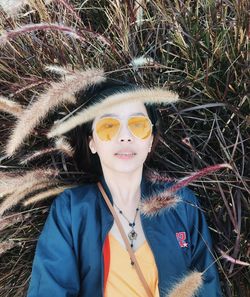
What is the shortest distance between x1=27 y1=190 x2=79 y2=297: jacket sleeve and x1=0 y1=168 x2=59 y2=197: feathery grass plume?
0.58 ft

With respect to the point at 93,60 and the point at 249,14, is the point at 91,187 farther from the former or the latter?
the point at 249,14

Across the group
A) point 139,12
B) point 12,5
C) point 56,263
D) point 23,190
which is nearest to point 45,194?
point 23,190

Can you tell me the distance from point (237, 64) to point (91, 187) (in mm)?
818

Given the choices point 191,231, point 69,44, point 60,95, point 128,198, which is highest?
point 69,44

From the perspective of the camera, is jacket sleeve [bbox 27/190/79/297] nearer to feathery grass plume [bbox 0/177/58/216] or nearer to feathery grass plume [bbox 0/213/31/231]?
feathery grass plume [bbox 0/177/58/216]

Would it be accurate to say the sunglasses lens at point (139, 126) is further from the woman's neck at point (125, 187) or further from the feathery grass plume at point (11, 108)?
the feathery grass plume at point (11, 108)

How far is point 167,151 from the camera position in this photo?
216 cm

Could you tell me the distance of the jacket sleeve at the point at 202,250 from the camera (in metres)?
1.80

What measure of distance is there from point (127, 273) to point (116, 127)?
54 cm

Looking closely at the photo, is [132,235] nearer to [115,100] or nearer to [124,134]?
[124,134]

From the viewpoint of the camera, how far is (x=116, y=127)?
5.61ft

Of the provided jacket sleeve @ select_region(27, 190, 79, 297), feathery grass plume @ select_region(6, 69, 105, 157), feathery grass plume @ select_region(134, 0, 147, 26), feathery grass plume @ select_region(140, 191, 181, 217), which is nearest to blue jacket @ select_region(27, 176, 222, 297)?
jacket sleeve @ select_region(27, 190, 79, 297)

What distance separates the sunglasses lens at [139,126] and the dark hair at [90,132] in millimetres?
142

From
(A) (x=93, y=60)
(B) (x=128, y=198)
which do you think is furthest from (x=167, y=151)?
(A) (x=93, y=60)
